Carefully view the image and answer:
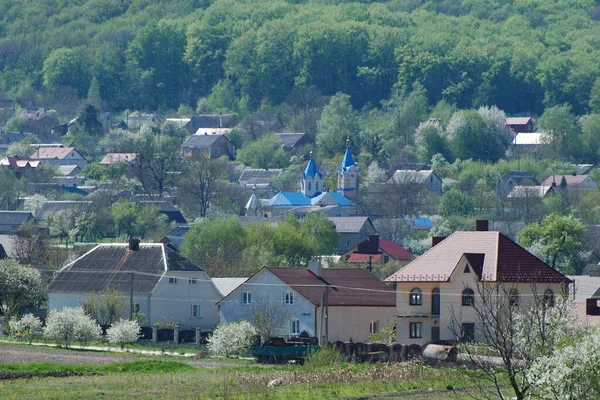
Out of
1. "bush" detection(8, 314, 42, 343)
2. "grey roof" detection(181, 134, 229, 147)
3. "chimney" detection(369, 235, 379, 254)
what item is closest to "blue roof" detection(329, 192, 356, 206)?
"chimney" detection(369, 235, 379, 254)

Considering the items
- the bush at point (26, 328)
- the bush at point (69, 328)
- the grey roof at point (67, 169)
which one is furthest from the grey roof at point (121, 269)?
the grey roof at point (67, 169)

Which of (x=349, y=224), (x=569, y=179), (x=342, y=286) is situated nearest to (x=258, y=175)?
(x=569, y=179)

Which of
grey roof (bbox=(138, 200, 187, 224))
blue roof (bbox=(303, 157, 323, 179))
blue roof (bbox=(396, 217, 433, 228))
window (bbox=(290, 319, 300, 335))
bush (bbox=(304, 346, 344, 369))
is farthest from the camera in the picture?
blue roof (bbox=(303, 157, 323, 179))

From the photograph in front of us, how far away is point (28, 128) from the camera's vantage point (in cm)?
18538

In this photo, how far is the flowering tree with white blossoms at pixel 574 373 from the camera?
2941cm

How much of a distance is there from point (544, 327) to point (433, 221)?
87243 mm

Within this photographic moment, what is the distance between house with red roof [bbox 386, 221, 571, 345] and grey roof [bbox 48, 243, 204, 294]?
1326cm

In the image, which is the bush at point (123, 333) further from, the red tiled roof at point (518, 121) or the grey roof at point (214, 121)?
the grey roof at point (214, 121)

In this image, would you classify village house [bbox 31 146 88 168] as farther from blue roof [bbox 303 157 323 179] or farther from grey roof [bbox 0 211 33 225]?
grey roof [bbox 0 211 33 225]

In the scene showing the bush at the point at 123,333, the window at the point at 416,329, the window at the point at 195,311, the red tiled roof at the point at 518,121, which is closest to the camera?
the window at the point at 416,329

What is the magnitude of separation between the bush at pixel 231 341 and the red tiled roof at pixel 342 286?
563 cm

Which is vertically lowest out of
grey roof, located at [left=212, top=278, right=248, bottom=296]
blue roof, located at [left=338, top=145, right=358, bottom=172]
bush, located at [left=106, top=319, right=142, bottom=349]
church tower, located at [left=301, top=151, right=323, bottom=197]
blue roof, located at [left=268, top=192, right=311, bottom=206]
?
bush, located at [left=106, top=319, right=142, bottom=349]

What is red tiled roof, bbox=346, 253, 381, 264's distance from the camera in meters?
94.3

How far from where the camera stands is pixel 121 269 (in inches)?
2680
